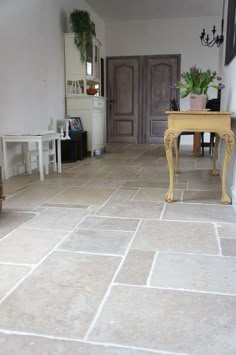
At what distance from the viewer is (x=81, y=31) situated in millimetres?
5363

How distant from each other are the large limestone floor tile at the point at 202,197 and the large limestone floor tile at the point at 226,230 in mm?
604

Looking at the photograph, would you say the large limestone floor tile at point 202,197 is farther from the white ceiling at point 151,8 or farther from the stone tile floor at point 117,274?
the white ceiling at point 151,8

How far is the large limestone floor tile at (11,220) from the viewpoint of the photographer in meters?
2.17

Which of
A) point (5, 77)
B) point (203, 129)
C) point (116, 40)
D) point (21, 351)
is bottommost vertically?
point (21, 351)

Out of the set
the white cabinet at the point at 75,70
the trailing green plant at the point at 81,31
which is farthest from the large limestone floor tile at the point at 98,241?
the trailing green plant at the point at 81,31

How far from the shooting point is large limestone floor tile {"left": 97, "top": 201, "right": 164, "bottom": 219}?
96.7 inches

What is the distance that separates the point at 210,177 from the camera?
3850 mm

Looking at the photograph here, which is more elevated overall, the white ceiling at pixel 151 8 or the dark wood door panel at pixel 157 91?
the white ceiling at pixel 151 8

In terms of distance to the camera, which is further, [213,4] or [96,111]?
[213,4]

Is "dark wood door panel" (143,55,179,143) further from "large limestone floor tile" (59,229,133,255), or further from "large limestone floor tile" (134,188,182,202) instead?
"large limestone floor tile" (59,229,133,255)

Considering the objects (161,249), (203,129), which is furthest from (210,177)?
(161,249)

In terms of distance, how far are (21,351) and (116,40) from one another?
785 cm

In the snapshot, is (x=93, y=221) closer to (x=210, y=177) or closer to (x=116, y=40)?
(x=210, y=177)

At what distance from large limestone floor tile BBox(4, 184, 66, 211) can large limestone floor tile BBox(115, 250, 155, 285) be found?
46.0 inches
